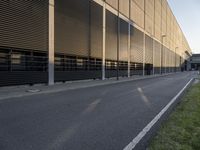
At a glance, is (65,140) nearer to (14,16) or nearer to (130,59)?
(14,16)

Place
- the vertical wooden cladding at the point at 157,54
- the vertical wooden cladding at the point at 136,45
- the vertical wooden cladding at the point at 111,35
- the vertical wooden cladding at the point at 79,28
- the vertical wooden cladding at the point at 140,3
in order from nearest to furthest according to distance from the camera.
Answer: the vertical wooden cladding at the point at 79,28 → the vertical wooden cladding at the point at 111,35 → the vertical wooden cladding at the point at 136,45 → the vertical wooden cladding at the point at 140,3 → the vertical wooden cladding at the point at 157,54

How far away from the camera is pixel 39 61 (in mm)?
18438

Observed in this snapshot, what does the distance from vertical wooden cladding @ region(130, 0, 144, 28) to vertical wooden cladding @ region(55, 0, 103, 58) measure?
14.5 metres

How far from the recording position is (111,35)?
32.5m

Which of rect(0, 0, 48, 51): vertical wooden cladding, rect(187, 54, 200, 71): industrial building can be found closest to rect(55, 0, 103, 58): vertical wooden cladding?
rect(0, 0, 48, 51): vertical wooden cladding

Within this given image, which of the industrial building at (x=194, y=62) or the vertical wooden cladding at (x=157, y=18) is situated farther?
the industrial building at (x=194, y=62)

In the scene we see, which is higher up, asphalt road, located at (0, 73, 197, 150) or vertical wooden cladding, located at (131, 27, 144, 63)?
vertical wooden cladding, located at (131, 27, 144, 63)

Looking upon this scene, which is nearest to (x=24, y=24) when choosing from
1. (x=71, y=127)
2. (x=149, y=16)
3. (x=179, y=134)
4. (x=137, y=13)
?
(x=71, y=127)

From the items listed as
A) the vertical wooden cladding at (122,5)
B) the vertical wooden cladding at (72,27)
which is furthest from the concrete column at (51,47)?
the vertical wooden cladding at (122,5)

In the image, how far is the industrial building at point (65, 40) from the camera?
15867mm

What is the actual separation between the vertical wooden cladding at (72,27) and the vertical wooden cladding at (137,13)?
59.4 feet

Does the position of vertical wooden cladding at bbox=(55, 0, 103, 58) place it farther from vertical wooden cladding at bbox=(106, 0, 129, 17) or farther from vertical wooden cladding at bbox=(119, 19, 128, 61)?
vertical wooden cladding at bbox=(119, 19, 128, 61)

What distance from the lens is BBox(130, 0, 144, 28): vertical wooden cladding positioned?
42250 millimetres

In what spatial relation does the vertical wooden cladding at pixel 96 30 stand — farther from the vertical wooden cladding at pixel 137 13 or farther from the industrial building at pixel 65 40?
the vertical wooden cladding at pixel 137 13
